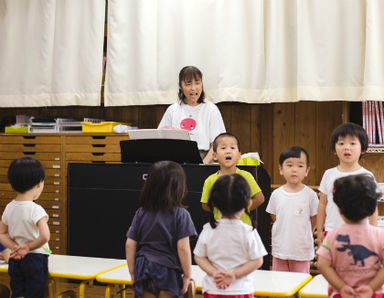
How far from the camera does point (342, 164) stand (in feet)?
8.52

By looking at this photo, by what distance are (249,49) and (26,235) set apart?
2.55m

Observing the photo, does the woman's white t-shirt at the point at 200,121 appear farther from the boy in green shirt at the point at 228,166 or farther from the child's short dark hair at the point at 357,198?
the child's short dark hair at the point at 357,198

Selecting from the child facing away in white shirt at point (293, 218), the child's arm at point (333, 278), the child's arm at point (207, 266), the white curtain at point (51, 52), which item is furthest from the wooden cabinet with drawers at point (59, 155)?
the child's arm at point (333, 278)

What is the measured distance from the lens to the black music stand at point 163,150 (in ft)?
9.60

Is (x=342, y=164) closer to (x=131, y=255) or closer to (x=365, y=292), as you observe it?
(x=365, y=292)

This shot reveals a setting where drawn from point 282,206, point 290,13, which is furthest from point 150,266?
point 290,13

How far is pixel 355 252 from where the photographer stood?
1.67 meters

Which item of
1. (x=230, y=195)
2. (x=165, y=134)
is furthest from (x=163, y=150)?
(x=230, y=195)

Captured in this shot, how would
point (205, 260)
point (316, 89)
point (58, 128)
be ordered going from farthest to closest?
point (58, 128), point (316, 89), point (205, 260)

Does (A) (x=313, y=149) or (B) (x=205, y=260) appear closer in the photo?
(B) (x=205, y=260)

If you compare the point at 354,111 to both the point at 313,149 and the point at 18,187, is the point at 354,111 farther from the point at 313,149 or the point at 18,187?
the point at 18,187

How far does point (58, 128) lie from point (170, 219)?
9.73 ft

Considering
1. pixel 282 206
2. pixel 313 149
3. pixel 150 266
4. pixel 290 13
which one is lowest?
pixel 150 266

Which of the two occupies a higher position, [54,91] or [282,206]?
[54,91]
